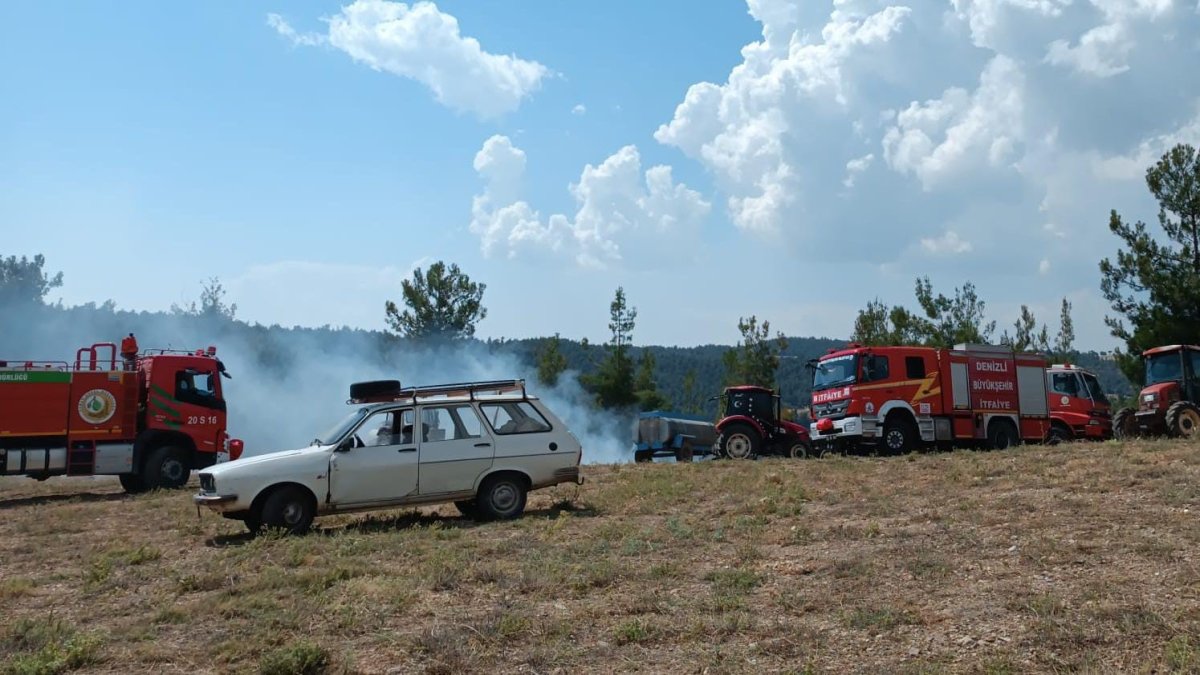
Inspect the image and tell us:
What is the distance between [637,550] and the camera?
9844 mm

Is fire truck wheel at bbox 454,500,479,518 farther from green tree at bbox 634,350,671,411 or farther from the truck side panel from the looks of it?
green tree at bbox 634,350,671,411

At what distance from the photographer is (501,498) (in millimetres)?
12922

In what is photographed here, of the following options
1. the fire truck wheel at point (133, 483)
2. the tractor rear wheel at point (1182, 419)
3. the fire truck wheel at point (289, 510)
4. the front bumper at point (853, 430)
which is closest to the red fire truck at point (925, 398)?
the front bumper at point (853, 430)

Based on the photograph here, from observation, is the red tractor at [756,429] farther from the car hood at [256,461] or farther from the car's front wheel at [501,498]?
the car hood at [256,461]

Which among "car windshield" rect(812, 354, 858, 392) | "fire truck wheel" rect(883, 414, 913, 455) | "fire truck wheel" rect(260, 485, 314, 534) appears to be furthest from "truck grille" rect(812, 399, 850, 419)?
"fire truck wheel" rect(260, 485, 314, 534)

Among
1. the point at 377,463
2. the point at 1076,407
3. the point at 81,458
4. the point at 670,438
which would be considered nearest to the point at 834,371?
the point at 1076,407

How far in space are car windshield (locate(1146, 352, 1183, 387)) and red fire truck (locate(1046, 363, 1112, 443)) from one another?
2220 mm

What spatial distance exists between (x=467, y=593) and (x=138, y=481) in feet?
45.6

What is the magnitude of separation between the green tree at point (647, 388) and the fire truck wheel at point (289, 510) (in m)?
35.0

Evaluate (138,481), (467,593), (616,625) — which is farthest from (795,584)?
(138,481)

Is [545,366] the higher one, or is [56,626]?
[545,366]

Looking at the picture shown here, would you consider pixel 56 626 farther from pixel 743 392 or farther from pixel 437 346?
pixel 437 346

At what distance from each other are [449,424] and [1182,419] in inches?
690

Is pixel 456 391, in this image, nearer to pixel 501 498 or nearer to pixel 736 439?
pixel 501 498
